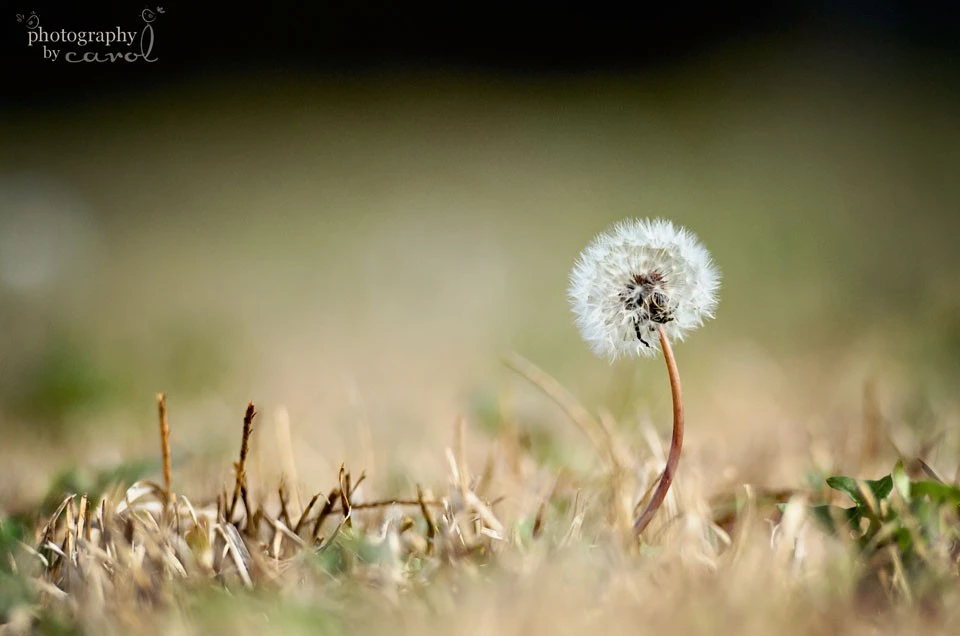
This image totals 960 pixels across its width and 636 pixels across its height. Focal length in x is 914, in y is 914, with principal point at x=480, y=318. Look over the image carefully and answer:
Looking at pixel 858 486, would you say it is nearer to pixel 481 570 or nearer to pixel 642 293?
pixel 642 293

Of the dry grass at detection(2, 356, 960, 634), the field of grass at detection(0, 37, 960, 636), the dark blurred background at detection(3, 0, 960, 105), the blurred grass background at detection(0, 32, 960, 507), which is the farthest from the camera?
the dark blurred background at detection(3, 0, 960, 105)

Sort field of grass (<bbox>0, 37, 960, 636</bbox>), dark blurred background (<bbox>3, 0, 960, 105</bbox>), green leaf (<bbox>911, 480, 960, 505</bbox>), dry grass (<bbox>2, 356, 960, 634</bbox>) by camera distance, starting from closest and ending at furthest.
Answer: dry grass (<bbox>2, 356, 960, 634</bbox>), field of grass (<bbox>0, 37, 960, 636</bbox>), green leaf (<bbox>911, 480, 960, 505</bbox>), dark blurred background (<bbox>3, 0, 960, 105</bbox>)

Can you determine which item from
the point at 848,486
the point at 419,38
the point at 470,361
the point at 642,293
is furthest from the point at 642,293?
the point at 419,38

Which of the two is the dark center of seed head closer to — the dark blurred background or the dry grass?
the dry grass

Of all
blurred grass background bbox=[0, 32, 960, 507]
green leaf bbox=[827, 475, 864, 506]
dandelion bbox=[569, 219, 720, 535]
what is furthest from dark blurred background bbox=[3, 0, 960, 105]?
green leaf bbox=[827, 475, 864, 506]

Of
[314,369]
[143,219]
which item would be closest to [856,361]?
[314,369]
